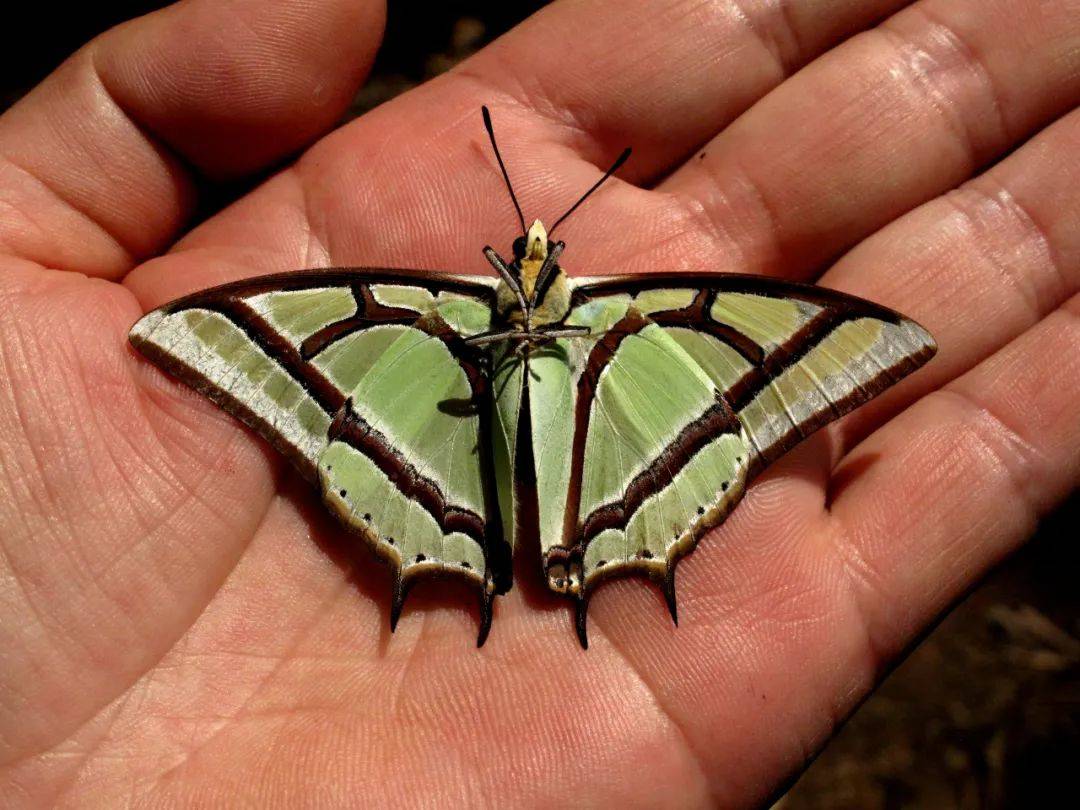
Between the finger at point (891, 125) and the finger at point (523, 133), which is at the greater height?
the finger at point (523, 133)

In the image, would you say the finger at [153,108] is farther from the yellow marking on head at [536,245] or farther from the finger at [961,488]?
the finger at [961,488]

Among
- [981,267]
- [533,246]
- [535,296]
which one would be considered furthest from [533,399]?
[981,267]

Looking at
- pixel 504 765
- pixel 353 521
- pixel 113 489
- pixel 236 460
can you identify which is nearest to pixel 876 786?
pixel 504 765

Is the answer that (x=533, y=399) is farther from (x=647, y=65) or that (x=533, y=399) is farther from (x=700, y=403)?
(x=647, y=65)

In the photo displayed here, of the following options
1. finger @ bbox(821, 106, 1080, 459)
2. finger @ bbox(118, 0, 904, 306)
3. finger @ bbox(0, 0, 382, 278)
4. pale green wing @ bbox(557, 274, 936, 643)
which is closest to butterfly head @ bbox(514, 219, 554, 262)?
pale green wing @ bbox(557, 274, 936, 643)

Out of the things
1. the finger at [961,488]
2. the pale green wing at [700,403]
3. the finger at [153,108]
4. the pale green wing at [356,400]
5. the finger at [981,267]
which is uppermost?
the finger at [153,108]

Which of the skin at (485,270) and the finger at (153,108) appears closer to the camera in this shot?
the skin at (485,270)

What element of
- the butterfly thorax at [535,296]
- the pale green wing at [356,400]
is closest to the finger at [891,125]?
the butterfly thorax at [535,296]
